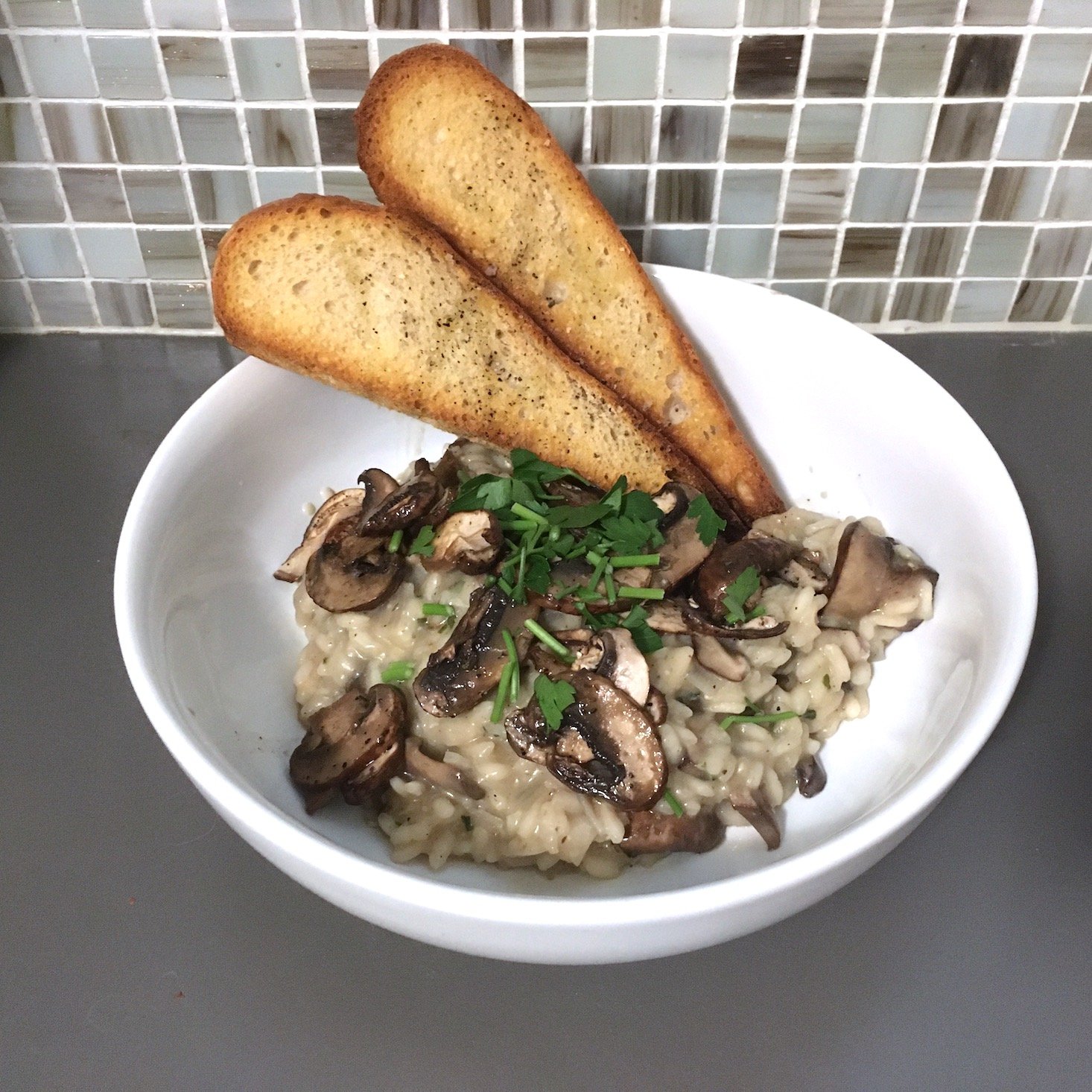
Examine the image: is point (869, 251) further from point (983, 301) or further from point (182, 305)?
point (182, 305)

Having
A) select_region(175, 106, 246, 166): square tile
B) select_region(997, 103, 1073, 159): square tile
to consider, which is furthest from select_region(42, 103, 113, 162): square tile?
select_region(997, 103, 1073, 159): square tile

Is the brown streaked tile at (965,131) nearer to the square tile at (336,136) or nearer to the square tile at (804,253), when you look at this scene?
the square tile at (804,253)

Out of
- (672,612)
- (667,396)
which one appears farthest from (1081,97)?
(672,612)

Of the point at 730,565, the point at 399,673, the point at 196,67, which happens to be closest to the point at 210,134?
the point at 196,67

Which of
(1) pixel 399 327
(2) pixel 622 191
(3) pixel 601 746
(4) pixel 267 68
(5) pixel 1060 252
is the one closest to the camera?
(3) pixel 601 746

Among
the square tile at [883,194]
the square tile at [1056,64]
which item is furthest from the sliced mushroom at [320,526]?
the square tile at [1056,64]

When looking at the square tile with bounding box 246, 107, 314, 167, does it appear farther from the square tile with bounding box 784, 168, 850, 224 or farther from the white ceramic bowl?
the square tile with bounding box 784, 168, 850, 224

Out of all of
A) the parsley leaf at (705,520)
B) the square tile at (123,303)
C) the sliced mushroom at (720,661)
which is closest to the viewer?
the sliced mushroom at (720,661)
